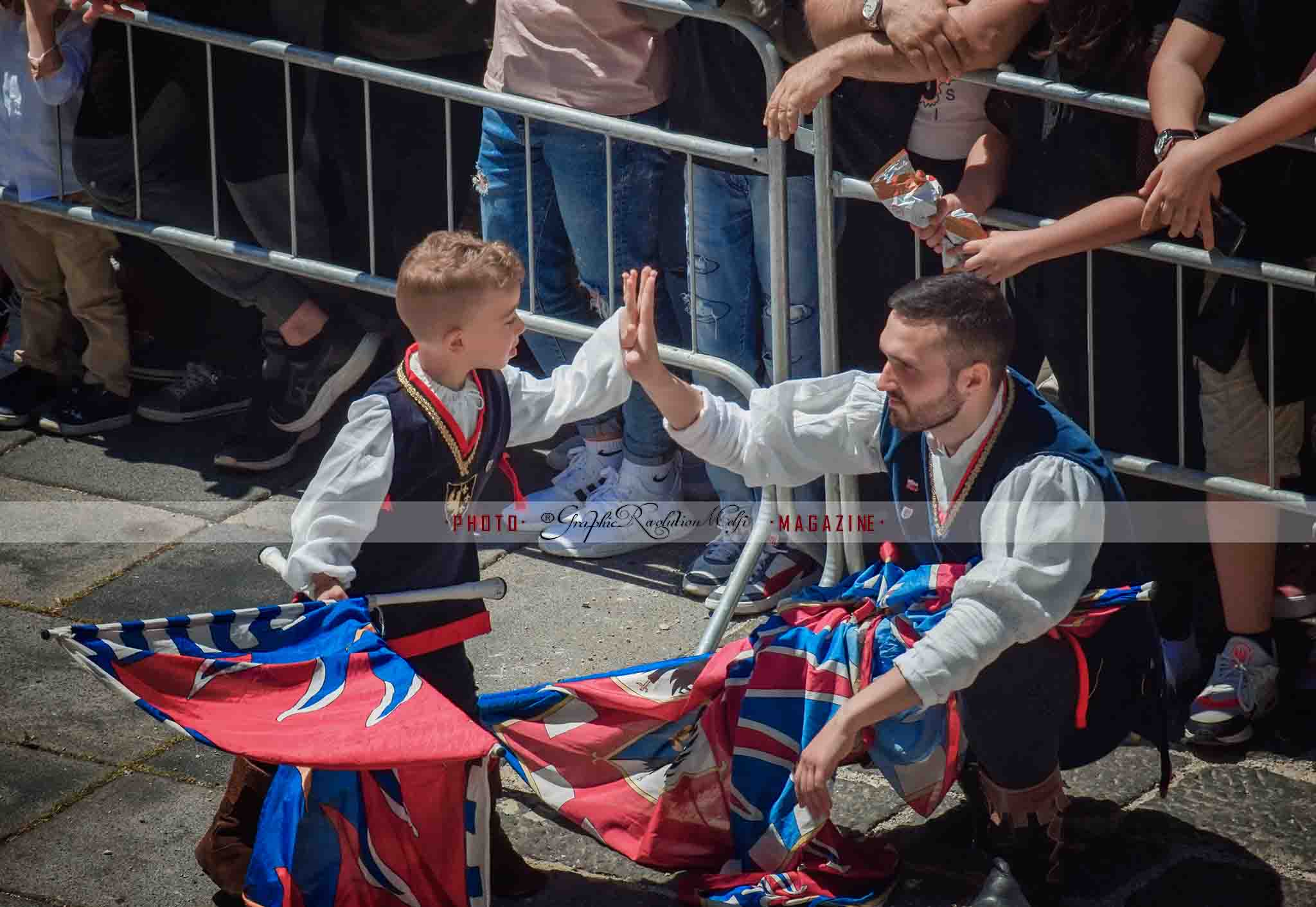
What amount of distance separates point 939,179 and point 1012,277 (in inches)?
11.5

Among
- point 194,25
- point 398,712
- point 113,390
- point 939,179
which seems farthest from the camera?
point 113,390

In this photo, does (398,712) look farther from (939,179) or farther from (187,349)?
(187,349)

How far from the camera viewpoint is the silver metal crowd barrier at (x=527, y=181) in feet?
15.3

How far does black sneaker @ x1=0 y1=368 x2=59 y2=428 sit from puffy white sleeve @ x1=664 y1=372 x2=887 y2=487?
9.76ft

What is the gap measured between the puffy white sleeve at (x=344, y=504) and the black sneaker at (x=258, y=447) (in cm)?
212

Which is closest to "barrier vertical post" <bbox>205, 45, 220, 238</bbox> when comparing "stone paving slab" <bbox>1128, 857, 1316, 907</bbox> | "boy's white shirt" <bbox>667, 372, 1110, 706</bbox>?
"boy's white shirt" <bbox>667, 372, 1110, 706</bbox>

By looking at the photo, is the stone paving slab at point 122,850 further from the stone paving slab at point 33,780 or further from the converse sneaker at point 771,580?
the converse sneaker at point 771,580

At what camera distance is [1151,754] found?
4305 mm

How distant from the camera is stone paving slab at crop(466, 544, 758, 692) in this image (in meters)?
4.76

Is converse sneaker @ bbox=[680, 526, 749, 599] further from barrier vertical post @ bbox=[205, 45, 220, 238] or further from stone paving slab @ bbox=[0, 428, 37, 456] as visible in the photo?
stone paving slab @ bbox=[0, 428, 37, 456]

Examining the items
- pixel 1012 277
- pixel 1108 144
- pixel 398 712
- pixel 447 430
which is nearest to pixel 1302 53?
pixel 1108 144

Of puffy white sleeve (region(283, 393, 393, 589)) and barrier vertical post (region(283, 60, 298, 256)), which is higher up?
barrier vertical post (region(283, 60, 298, 256))

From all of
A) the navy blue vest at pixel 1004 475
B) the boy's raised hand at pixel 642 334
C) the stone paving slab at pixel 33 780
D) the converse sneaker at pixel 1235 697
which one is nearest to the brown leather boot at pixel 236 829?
the stone paving slab at pixel 33 780

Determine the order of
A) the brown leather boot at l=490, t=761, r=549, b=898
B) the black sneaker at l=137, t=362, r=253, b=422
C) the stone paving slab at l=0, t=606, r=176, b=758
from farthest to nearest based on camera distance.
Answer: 1. the black sneaker at l=137, t=362, r=253, b=422
2. the stone paving slab at l=0, t=606, r=176, b=758
3. the brown leather boot at l=490, t=761, r=549, b=898
